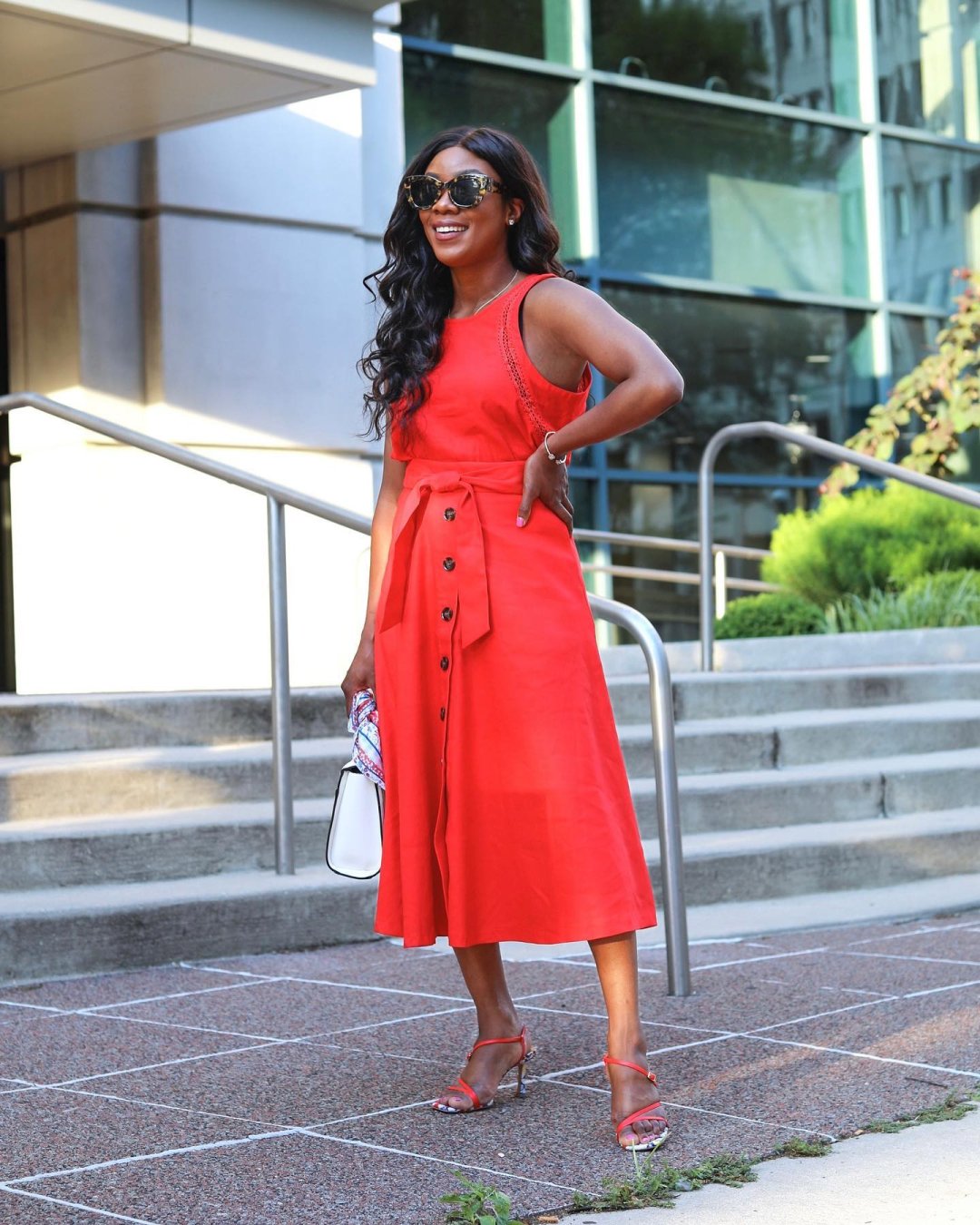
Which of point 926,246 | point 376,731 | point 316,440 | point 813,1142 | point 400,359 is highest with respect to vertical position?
point 926,246

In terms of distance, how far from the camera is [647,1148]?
9.55ft

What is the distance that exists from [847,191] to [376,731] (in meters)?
11.9

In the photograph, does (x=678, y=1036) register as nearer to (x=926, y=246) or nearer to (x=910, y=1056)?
(x=910, y=1056)

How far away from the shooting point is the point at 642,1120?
2971 mm

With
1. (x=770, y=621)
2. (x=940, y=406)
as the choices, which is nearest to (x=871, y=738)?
(x=770, y=621)

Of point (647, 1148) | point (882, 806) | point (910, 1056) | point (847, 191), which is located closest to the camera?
point (647, 1148)

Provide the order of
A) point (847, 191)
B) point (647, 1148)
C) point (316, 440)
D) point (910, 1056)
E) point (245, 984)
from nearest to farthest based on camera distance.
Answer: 1. point (647, 1148)
2. point (910, 1056)
3. point (245, 984)
4. point (316, 440)
5. point (847, 191)

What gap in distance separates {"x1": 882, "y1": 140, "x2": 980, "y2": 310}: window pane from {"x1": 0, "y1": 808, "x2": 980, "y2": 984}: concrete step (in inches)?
360

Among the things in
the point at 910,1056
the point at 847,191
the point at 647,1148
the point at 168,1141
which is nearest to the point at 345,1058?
the point at 168,1141

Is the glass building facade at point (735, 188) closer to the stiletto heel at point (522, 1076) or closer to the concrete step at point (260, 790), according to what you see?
the concrete step at point (260, 790)

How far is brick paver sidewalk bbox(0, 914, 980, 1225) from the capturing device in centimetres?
279

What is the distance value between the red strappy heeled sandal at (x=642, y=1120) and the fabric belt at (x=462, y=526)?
0.80 m

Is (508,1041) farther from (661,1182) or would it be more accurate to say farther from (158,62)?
(158,62)

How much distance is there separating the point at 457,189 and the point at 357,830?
1.22 m
